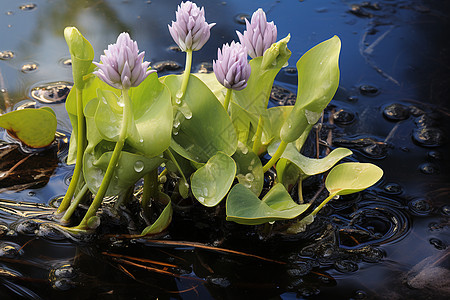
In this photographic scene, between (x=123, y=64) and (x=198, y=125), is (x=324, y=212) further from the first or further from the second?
(x=123, y=64)

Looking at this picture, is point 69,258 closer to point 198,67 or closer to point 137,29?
point 198,67

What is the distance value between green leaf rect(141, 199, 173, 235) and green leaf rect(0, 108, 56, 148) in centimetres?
34

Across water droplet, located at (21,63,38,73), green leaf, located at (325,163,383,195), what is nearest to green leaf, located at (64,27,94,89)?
green leaf, located at (325,163,383,195)

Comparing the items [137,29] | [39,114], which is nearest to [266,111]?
[39,114]

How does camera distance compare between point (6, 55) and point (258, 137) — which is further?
point (6, 55)

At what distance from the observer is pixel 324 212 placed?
979 millimetres

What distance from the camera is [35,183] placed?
1018mm

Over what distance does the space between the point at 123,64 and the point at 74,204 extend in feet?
1.03

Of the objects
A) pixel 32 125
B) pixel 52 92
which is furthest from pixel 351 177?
pixel 52 92

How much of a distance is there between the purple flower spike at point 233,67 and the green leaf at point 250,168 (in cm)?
14

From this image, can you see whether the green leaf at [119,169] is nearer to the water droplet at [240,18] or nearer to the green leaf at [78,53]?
the green leaf at [78,53]

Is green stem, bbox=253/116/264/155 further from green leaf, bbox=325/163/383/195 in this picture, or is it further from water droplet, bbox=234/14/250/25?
water droplet, bbox=234/14/250/25

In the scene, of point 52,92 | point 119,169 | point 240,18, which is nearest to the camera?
point 119,169

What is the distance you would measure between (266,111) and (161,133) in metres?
0.23
